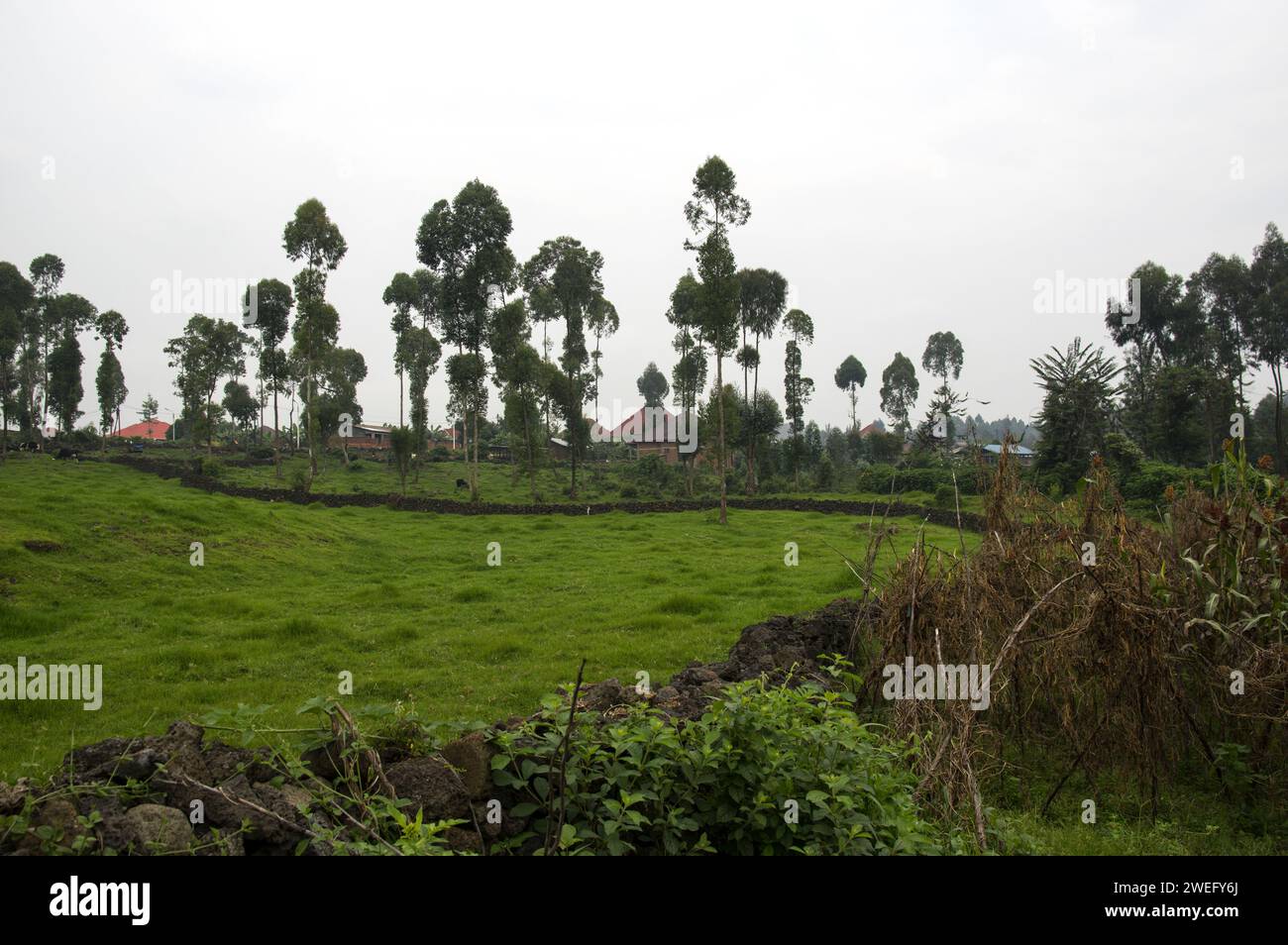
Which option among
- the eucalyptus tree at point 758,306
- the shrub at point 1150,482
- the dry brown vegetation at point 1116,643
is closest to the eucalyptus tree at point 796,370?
the eucalyptus tree at point 758,306

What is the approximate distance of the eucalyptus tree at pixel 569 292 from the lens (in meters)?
43.6

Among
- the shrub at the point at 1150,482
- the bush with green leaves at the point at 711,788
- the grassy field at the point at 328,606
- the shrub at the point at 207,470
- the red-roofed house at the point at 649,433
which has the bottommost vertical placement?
the grassy field at the point at 328,606

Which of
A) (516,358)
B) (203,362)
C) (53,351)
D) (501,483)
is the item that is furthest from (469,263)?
(53,351)

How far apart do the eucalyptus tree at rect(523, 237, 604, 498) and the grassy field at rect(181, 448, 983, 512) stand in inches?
137

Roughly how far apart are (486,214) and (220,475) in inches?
671

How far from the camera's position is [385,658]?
8.77 meters

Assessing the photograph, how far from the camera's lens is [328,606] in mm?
11648

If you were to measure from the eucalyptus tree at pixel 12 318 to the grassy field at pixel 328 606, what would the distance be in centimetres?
3281

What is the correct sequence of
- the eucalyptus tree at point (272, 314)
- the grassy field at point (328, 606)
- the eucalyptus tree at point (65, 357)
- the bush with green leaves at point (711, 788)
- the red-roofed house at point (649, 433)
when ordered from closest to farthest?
the bush with green leaves at point (711, 788) < the grassy field at point (328, 606) < the eucalyptus tree at point (272, 314) < the eucalyptus tree at point (65, 357) < the red-roofed house at point (649, 433)

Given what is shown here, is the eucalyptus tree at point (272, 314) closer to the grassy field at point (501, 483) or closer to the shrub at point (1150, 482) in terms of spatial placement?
the grassy field at point (501, 483)

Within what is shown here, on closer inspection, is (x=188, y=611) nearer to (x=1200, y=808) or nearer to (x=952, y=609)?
(x=952, y=609)

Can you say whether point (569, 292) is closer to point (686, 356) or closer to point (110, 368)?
point (686, 356)
